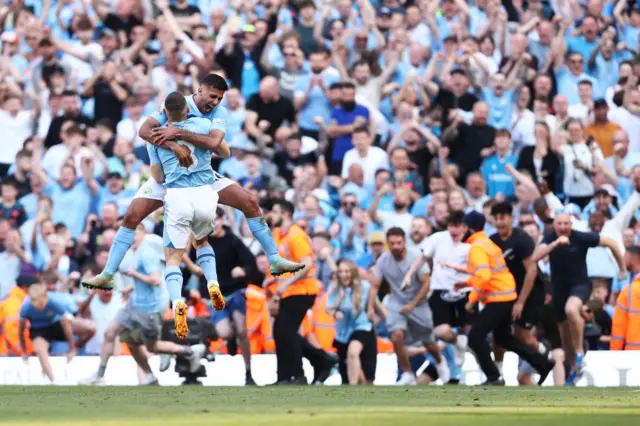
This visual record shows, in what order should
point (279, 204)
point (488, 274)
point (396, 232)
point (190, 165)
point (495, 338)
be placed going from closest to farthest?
point (190, 165) → point (488, 274) → point (495, 338) → point (279, 204) → point (396, 232)

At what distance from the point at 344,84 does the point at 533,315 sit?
5497 millimetres

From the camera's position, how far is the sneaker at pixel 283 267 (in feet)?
44.8

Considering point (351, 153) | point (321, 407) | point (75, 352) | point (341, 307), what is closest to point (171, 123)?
point (321, 407)

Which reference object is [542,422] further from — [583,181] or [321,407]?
[583,181]

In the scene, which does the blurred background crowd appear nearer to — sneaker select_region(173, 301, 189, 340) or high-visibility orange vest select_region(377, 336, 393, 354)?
high-visibility orange vest select_region(377, 336, 393, 354)

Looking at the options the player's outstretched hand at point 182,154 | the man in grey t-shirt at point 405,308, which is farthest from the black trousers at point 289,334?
the player's outstretched hand at point 182,154

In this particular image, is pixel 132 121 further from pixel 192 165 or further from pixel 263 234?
pixel 192 165

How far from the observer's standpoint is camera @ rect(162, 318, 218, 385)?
17016mm

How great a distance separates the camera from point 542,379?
16.7 meters

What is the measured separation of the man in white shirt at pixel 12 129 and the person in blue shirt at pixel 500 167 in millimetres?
6595

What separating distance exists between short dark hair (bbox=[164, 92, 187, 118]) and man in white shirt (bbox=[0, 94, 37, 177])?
29.4ft

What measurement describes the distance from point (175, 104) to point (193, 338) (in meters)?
4.61

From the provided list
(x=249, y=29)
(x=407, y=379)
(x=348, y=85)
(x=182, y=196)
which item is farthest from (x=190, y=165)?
(x=249, y=29)

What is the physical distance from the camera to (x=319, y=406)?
11.4 meters
